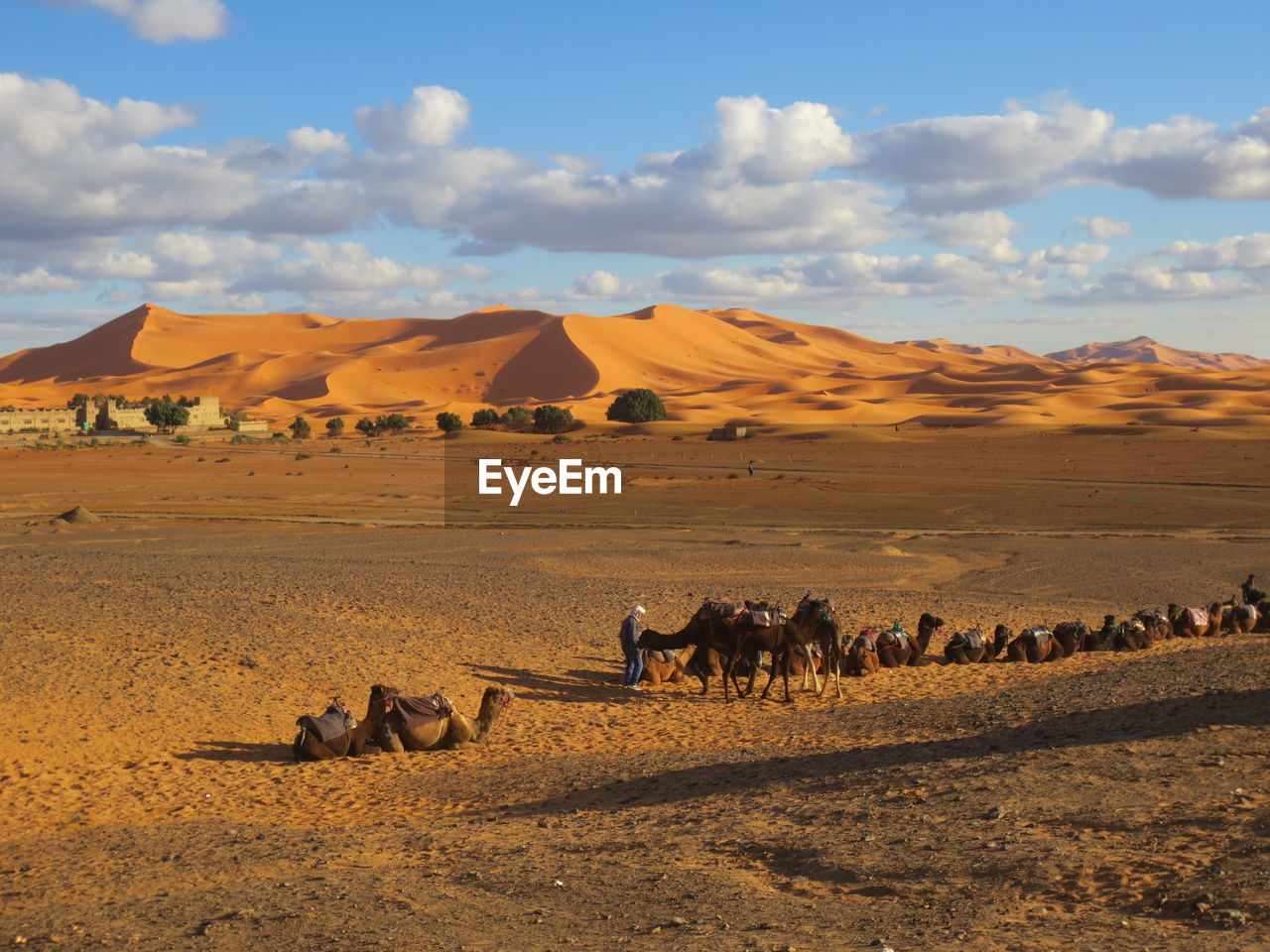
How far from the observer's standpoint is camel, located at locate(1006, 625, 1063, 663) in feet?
55.9

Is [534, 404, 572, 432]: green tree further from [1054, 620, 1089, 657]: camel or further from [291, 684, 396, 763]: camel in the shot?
[291, 684, 396, 763]: camel

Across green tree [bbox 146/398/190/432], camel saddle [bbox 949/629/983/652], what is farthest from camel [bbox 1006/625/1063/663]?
green tree [bbox 146/398/190/432]

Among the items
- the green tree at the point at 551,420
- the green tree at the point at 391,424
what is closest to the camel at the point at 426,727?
the green tree at the point at 551,420

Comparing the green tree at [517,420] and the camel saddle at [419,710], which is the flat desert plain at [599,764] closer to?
the camel saddle at [419,710]

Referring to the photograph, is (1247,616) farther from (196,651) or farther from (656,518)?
(656,518)

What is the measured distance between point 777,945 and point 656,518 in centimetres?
3033

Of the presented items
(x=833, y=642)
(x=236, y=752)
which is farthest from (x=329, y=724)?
(x=833, y=642)

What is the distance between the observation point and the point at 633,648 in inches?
606

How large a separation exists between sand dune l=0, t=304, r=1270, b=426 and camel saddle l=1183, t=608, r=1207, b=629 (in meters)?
65.9

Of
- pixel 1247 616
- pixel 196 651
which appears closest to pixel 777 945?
pixel 196 651

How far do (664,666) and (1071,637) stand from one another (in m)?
6.05

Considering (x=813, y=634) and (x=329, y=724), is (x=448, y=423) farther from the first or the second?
(x=329, y=724)

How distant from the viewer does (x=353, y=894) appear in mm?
7625

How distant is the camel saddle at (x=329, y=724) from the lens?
12.1 metres
